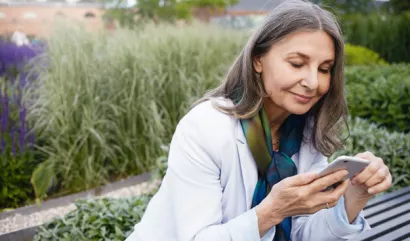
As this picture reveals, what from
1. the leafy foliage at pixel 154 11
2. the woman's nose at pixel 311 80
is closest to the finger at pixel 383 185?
the woman's nose at pixel 311 80

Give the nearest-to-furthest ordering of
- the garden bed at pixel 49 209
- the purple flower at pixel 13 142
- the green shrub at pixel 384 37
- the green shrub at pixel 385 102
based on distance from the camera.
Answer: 1. the garden bed at pixel 49 209
2. the purple flower at pixel 13 142
3. the green shrub at pixel 385 102
4. the green shrub at pixel 384 37

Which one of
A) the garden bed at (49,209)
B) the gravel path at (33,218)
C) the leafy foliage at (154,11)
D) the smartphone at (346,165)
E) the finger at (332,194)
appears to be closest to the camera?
the smartphone at (346,165)

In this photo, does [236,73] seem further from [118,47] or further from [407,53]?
[407,53]

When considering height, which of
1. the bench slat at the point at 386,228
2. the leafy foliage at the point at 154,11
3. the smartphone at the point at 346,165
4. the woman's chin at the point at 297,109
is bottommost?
the bench slat at the point at 386,228

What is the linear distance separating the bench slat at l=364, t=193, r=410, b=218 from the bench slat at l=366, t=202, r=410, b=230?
4 centimetres

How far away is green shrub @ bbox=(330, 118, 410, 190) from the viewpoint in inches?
161

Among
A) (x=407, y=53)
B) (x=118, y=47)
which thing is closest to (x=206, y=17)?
(x=407, y=53)

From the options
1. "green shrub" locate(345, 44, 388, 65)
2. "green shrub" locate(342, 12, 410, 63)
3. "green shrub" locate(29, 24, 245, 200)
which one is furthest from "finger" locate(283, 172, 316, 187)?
"green shrub" locate(342, 12, 410, 63)

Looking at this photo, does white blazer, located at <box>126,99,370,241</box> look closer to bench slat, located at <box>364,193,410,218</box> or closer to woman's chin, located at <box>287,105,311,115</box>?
woman's chin, located at <box>287,105,311,115</box>

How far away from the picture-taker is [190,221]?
64.7 inches

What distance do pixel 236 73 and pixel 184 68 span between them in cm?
337

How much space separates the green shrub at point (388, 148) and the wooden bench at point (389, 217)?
779 mm

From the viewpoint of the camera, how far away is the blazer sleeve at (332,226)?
71.9 inches

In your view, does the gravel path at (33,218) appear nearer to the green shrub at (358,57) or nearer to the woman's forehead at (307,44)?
the woman's forehead at (307,44)
